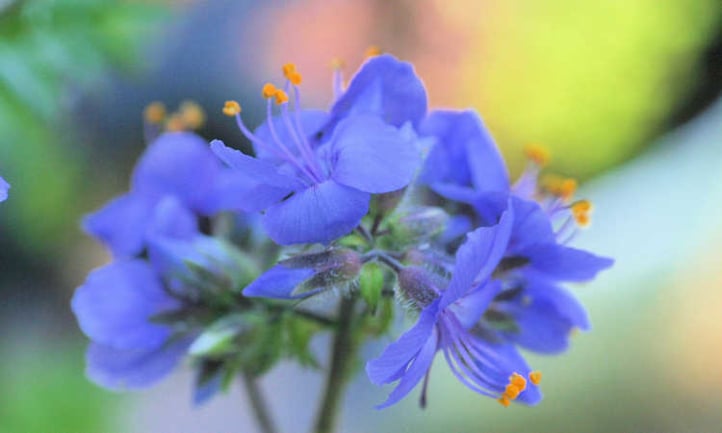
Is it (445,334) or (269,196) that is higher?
(269,196)

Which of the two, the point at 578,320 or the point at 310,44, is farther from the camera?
the point at 310,44

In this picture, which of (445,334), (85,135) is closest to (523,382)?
(445,334)

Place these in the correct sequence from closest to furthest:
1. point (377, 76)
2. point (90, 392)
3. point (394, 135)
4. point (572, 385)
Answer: point (394, 135)
point (377, 76)
point (90, 392)
point (572, 385)

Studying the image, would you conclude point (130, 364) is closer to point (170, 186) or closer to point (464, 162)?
point (170, 186)

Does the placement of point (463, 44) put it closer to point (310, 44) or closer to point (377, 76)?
point (310, 44)

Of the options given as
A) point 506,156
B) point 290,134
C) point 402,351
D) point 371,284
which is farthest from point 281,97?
point 506,156

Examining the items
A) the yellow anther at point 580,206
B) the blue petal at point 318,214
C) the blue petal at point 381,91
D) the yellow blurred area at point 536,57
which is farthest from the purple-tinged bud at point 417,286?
the yellow blurred area at point 536,57

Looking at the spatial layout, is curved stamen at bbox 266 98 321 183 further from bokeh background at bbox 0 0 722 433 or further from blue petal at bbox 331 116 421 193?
bokeh background at bbox 0 0 722 433
